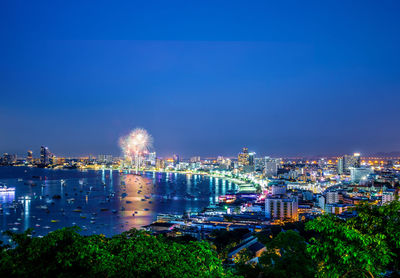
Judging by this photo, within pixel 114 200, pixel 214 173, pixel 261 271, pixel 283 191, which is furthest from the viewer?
pixel 214 173

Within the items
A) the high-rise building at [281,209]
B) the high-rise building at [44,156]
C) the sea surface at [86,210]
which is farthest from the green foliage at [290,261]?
the high-rise building at [44,156]

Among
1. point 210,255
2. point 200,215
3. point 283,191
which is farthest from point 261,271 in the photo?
point 283,191

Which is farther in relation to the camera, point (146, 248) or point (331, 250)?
point (146, 248)

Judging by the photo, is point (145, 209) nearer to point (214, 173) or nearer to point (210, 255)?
point (210, 255)

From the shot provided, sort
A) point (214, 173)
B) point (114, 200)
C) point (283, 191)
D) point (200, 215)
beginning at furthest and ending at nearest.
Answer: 1. point (214, 173)
2. point (283, 191)
3. point (114, 200)
4. point (200, 215)

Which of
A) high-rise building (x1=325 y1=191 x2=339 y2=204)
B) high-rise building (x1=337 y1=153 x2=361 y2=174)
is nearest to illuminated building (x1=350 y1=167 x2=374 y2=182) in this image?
high-rise building (x1=337 y1=153 x2=361 y2=174)

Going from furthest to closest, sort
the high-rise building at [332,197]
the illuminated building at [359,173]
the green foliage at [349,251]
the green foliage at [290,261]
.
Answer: the illuminated building at [359,173] → the high-rise building at [332,197] → the green foliage at [290,261] → the green foliage at [349,251]

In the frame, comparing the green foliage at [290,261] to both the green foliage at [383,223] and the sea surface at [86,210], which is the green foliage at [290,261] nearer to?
the green foliage at [383,223]

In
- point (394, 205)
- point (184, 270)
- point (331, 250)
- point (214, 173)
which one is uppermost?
point (394, 205)
